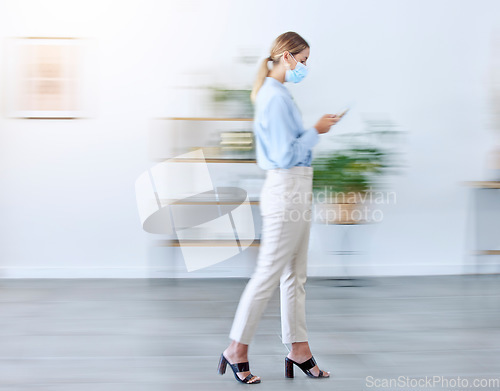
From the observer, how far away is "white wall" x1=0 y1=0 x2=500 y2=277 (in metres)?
4.18

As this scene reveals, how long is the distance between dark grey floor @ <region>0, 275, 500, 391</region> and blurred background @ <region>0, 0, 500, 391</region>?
5 cm

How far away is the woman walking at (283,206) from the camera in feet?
7.46

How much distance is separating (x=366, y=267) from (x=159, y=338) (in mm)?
1894

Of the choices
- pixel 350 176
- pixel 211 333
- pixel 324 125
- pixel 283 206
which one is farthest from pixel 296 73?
pixel 350 176

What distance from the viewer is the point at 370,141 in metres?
4.18

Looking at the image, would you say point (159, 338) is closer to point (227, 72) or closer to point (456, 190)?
point (227, 72)

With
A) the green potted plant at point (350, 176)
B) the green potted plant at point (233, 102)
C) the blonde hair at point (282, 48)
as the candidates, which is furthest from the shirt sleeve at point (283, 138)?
the green potted plant at point (233, 102)

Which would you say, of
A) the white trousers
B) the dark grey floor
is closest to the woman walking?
the white trousers

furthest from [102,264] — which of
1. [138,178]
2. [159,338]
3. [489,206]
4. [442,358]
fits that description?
[489,206]

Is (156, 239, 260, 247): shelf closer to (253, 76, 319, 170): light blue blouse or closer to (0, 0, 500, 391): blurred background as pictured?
(0, 0, 500, 391): blurred background

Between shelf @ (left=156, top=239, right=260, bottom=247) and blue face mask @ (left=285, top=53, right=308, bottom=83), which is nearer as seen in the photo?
blue face mask @ (left=285, top=53, right=308, bottom=83)

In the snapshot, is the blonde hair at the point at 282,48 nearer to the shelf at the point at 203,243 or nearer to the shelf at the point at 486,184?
the shelf at the point at 203,243

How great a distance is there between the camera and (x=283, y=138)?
2.25m

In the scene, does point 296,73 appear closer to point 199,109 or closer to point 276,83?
point 276,83
